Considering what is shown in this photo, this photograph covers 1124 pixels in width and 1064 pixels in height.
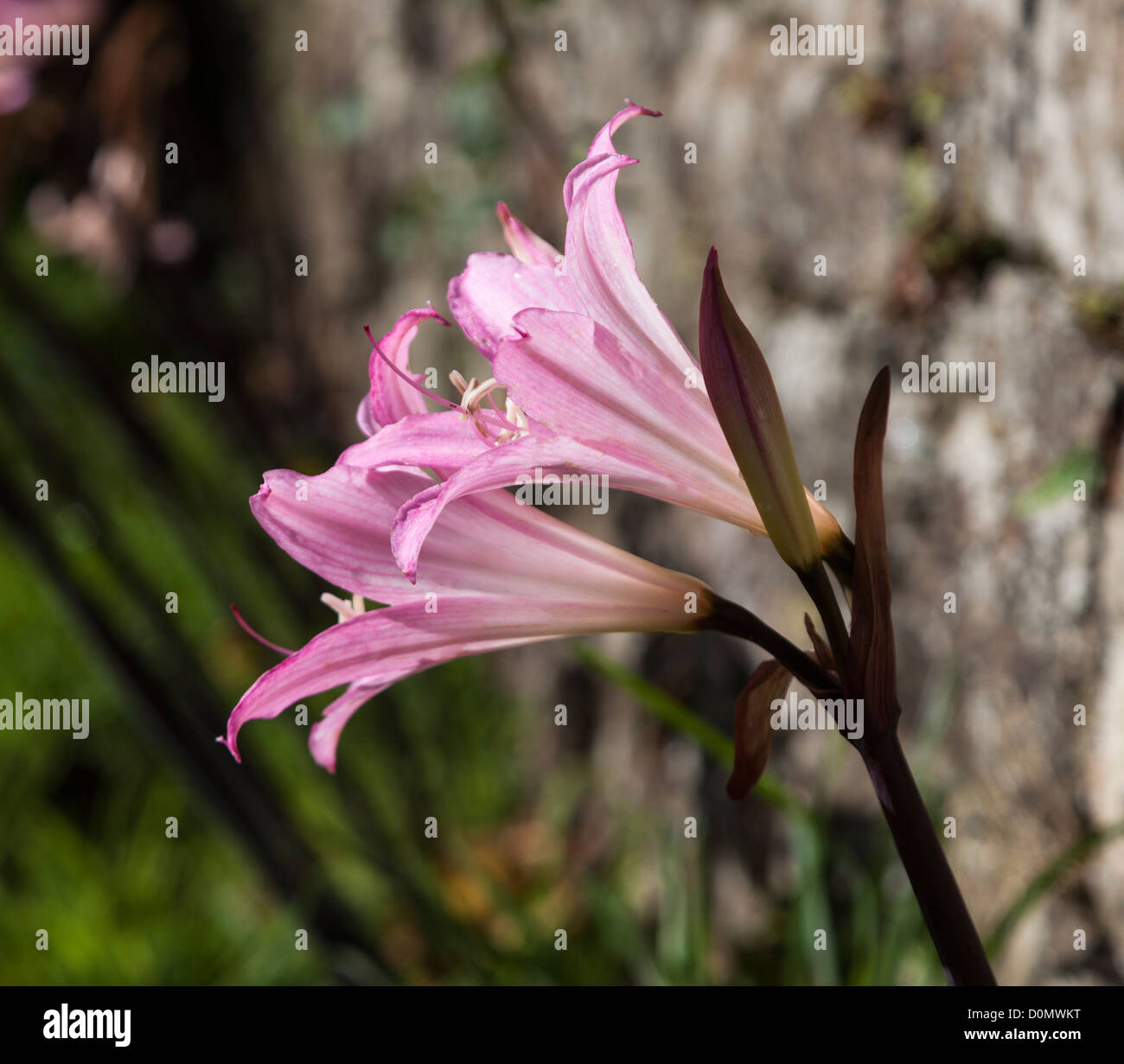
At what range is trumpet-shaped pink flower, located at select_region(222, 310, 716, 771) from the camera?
602mm

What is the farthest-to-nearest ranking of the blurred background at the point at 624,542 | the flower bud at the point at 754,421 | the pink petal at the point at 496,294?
the blurred background at the point at 624,542 < the pink petal at the point at 496,294 < the flower bud at the point at 754,421

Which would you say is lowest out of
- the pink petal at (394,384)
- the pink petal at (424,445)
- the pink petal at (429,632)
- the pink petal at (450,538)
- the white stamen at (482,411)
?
the pink petal at (429,632)

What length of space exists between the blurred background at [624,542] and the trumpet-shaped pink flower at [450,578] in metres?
0.34

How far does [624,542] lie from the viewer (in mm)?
2092

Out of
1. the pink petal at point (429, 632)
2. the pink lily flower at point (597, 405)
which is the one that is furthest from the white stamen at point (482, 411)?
the pink petal at point (429, 632)

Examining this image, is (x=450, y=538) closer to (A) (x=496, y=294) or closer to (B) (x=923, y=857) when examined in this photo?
(A) (x=496, y=294)

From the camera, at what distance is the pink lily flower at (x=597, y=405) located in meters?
0.56

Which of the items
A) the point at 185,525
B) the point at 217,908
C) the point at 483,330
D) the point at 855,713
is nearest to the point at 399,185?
the point at 185,525

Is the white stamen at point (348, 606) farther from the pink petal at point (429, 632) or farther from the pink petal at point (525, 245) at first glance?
the pink petal at point (525, 245)

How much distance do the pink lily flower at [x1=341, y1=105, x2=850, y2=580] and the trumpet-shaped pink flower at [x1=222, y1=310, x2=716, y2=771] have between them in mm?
35

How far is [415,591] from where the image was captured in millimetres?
628

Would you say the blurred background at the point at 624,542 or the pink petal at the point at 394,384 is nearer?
the pink petal at the point at 394,384

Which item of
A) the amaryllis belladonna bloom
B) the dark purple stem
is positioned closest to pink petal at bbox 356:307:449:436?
the amaryllis belladonna bloom
